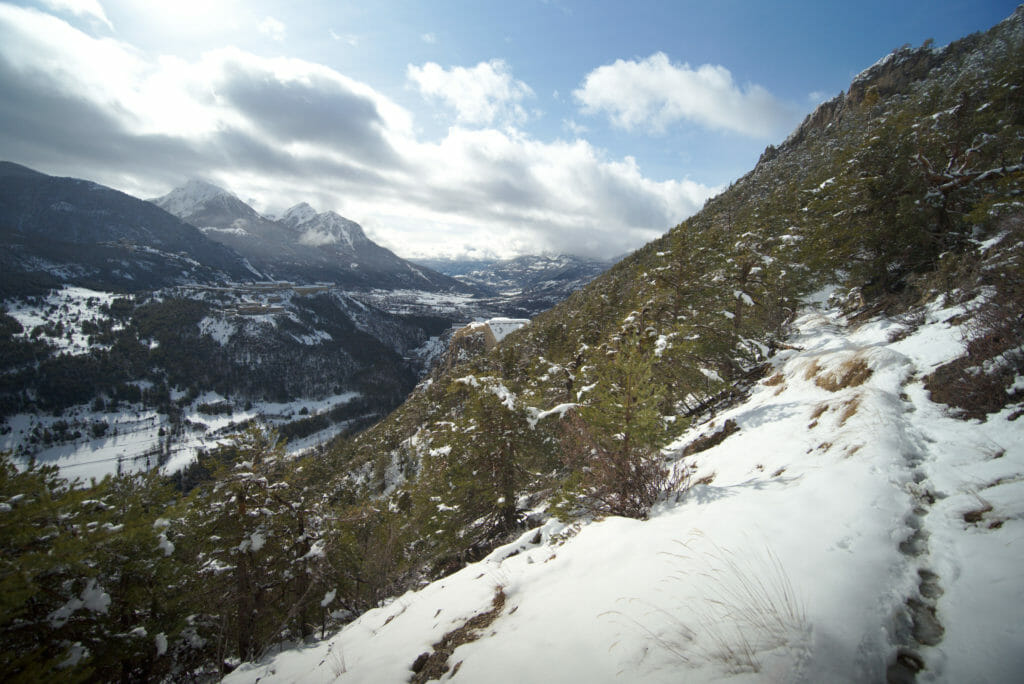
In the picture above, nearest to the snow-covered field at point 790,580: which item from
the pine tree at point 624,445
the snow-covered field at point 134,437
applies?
the pine tree at point 624,445

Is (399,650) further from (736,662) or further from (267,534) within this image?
(267,534)

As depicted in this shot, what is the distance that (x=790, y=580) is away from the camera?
140 inches

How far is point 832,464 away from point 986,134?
847 inches

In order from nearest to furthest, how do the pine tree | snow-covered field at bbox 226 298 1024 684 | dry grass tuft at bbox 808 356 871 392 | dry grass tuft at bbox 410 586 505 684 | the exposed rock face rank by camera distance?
1. snow-covered field at bbox 226 298 1024 684
2. dry grass tuft at bbox 410 586 505 684
3. the pine tree
4. dry grass tuft at bbox 808 356 871 392
5. the exposed rock face

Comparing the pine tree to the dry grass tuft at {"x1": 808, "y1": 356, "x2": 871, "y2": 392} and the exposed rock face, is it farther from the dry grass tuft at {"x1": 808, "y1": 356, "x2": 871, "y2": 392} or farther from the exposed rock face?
the exposed rock face

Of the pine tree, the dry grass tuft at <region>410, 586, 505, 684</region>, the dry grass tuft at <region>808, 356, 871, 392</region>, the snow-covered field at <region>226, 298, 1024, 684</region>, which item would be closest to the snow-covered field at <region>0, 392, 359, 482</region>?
the pine tree

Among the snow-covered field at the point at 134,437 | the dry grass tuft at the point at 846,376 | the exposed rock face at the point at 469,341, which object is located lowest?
the snow-covered field at the point at 134,437

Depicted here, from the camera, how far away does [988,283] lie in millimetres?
9273

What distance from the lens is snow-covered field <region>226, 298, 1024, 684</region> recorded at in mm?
2801

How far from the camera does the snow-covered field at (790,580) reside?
2801 millimetres

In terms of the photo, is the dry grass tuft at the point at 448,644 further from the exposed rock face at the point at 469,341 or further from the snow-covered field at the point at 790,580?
the exposed rock face at the point at 469,341

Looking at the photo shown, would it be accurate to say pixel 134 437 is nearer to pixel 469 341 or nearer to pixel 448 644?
pixel 469 341

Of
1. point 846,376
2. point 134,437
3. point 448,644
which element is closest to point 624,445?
point 448,644

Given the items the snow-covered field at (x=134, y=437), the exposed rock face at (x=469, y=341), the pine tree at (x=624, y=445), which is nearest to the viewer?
the pine tree at (x=624, y=445)
